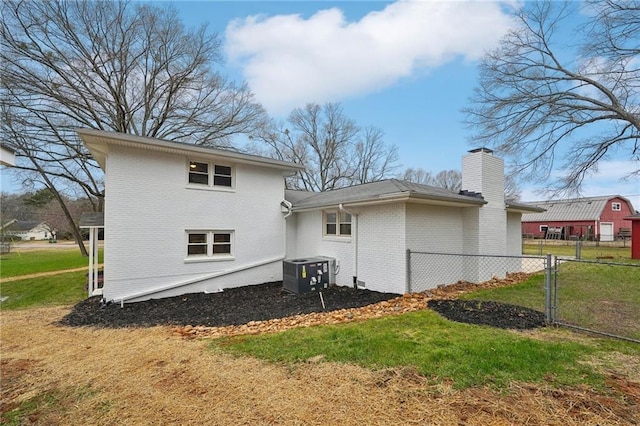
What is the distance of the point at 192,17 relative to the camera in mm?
16609

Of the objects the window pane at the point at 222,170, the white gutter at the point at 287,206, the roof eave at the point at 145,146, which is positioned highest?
the roof eave at the point at 145,146

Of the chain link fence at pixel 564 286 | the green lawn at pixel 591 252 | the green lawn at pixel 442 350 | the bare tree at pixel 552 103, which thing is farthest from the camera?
the green lawn at pixel 591 252

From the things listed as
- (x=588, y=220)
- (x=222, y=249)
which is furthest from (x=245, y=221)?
(x=588, y=220)

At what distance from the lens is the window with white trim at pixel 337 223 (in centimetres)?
974

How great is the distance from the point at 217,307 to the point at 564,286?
32.0 ft

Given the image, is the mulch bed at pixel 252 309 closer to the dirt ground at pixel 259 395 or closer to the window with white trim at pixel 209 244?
the window with white trim at pixel 209 244

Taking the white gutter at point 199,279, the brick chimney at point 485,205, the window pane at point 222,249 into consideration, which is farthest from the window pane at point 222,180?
the brick chimney at point 485,205

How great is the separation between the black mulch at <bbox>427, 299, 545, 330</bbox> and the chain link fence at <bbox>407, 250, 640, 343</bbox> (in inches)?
13.0

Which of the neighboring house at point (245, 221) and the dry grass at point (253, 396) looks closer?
the dry grass at point (253, 396)

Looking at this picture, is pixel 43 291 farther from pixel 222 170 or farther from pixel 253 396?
pixel 253 396

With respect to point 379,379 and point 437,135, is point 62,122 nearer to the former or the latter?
point 379,379

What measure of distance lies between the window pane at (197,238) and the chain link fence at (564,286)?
247 inches

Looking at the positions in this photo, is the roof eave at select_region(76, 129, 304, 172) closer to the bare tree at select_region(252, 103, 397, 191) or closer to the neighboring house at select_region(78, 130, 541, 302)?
the neighboring house at select_region(78, 130, 541, 302)

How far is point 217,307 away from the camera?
24.9 feet
